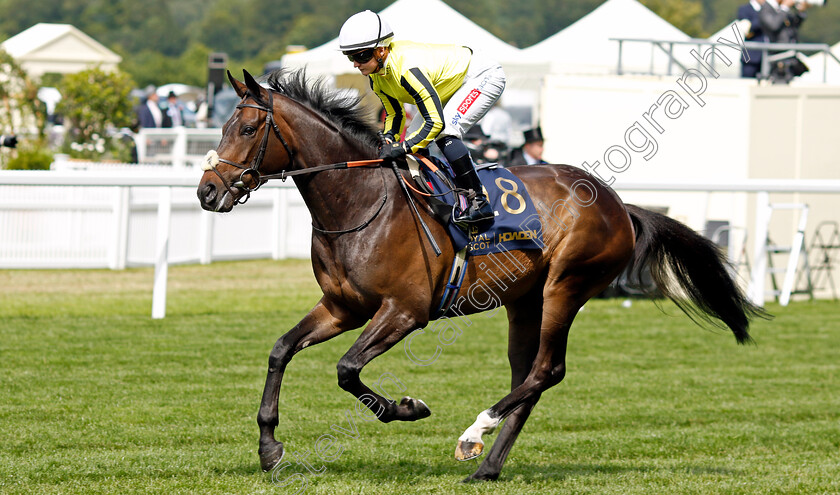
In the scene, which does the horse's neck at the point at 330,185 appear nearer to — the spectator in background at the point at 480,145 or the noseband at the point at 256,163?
the noseband at the point at 256,163

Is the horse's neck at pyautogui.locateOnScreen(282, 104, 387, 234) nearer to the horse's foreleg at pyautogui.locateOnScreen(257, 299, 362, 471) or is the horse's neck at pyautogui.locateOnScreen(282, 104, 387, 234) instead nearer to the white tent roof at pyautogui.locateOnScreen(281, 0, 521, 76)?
the horse's foreleg at pyautogui.locateOnScreen(257, 299, 362, 471)

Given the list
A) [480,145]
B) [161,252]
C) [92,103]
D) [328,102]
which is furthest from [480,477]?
[92,103]

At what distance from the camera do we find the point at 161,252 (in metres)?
8.13

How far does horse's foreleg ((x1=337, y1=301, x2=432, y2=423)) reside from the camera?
4.20 meters

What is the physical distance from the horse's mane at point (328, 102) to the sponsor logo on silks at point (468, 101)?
441 millimetres

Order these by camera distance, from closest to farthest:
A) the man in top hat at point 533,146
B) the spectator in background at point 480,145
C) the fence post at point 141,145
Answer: the man in top hat at point 533,146
the spectator in background at point 480,145
the fence post at point 141,145

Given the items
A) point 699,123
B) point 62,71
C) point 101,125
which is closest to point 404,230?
point 699,123

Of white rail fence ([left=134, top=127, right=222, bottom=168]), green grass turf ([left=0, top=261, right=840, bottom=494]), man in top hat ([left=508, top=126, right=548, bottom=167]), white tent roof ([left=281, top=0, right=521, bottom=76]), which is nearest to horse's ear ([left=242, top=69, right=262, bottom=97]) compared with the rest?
green grass turf ([left=0, top=261, right=840, bottom=494])

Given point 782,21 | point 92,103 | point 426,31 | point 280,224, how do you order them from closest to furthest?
1. point 782,21
2. point 280,224
3. point 426,31
4. point 92,103

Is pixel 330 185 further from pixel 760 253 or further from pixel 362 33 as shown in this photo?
pixel 760 253

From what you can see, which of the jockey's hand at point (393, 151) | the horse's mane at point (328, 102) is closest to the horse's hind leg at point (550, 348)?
the jockey's hand at point (393, 151)

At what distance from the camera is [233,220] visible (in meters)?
12.0

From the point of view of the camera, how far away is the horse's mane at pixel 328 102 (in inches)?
179

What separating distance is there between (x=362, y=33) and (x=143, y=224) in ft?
24.6
